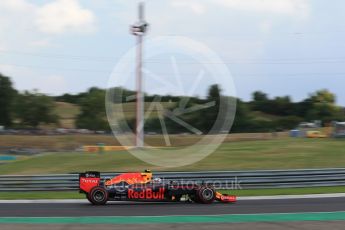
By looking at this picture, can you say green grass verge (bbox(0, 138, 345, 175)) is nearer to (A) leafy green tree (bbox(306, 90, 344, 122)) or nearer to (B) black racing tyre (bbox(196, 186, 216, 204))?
(B) black racing tyre (bbox(196, 186, 216, 204))

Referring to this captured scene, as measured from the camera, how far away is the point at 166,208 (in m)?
12.9

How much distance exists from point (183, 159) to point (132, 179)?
928cm

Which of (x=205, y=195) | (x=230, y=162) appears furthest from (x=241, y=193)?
(x=230, y=162)

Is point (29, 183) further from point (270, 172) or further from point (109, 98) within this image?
point (270, 172)

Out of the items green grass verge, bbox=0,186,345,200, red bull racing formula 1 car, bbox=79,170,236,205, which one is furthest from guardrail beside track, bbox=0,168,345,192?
red bull racing formula 1 car, bbox=79,170,236,205

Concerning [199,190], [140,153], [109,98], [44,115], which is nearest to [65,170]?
[140,153]

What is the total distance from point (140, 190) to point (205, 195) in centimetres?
168

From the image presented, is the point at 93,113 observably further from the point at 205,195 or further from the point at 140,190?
the point at 205,195

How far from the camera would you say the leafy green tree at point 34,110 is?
93.0m

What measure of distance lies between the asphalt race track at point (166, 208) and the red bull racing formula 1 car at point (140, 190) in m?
0.22

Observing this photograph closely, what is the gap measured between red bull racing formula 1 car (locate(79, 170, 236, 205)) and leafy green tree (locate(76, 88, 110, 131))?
75210mm

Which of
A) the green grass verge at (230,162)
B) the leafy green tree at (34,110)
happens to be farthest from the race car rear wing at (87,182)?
the leafy green tree at (34,110)

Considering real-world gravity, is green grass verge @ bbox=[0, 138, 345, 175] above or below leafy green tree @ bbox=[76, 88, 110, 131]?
below

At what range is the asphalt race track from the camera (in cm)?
1187
